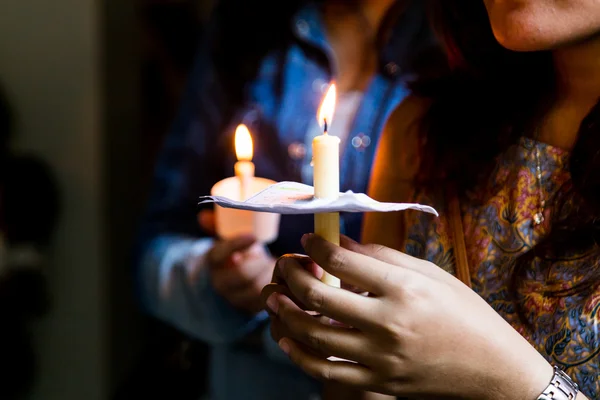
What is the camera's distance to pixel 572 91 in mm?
532

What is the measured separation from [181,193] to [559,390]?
695 mm

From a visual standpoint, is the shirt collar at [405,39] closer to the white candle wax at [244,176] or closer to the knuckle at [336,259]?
the white candle wax at [244,176]

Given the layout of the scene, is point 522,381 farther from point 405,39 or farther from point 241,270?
point 405,39

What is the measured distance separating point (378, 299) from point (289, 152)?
572 millimetres

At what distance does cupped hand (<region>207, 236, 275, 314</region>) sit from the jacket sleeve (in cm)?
11

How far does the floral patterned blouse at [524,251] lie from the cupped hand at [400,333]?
0.08m

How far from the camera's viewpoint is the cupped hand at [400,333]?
1.24 feet

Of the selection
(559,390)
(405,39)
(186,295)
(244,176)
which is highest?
(405,39)

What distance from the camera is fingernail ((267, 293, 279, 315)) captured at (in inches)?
17.3

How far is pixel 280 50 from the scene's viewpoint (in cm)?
99

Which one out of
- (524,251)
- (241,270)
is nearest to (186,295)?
(241,270)

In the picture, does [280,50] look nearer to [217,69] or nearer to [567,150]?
[217,69]

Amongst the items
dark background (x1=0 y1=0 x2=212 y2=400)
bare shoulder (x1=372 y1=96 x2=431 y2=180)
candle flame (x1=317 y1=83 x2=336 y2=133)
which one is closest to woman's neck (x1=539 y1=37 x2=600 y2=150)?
bare shoulder (x1=372 y1=96 x2=431 y2=180)

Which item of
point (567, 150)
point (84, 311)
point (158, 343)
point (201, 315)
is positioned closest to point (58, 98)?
point (84, 311)
